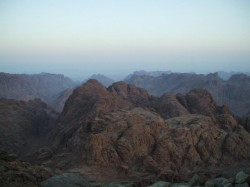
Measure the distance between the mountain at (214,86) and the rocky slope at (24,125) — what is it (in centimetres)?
5179

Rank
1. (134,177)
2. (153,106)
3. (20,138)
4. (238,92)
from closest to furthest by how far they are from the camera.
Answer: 1. (134,177)
2. (20,138)
3. (153,106)
4. (238,92)

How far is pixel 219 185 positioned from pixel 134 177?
10.7 meters

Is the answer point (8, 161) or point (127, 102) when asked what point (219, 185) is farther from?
point (127, 102)

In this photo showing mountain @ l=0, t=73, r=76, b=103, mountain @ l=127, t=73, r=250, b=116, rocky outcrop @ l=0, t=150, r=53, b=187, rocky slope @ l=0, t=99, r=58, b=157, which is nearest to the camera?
rocky outcrop @ l=0, t=150, r=53, b=187

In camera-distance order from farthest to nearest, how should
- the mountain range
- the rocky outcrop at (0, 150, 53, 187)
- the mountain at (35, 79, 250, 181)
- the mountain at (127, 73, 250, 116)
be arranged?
the mountain at (127, 73, 250, 116) < the mountain at (35, 79, 250, 181) < the mountain range < the rocky outcrop at (0, 150, 53, 187)

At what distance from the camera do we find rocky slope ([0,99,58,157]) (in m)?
40.8

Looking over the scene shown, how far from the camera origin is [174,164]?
26609mm

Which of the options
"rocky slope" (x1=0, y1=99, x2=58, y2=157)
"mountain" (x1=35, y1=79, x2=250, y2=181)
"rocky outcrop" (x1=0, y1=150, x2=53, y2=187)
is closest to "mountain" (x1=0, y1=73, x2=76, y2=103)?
"rocky slope" (x1=0, y1=99, x2=58, y2=157)

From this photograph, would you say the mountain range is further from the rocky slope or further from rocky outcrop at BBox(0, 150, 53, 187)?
the rocky slope

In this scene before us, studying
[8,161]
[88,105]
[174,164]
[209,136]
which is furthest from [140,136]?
[88,105]

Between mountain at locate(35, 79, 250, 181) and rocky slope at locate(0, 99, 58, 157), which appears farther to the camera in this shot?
rocky slope at locate(0, 99, 58, 157)

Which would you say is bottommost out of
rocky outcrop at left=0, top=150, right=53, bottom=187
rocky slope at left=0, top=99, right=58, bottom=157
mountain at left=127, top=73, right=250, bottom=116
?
rocky slope at left=0, top=99, right=58, bottom=157

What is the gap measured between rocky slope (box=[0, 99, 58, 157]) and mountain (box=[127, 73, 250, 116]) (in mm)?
51793

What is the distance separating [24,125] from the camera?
46438mm
